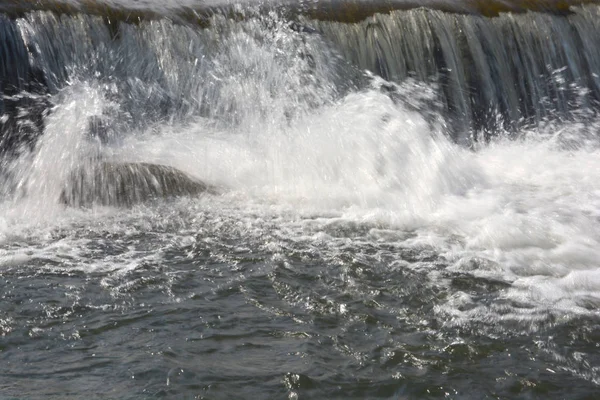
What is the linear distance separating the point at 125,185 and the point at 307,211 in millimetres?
1512

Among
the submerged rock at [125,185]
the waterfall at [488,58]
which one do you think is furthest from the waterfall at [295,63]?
the submerged rock at [125,185]

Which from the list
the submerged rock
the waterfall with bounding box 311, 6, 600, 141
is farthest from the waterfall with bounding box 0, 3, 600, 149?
the submerged rock

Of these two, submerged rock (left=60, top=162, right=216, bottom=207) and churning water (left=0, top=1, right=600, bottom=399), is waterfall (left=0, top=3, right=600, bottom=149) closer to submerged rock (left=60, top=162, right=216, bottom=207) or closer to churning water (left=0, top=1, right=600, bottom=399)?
churning water (left=0, top=1, right=600, bottom=399)

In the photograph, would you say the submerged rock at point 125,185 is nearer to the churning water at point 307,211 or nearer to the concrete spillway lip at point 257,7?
the churning water at point 307,211

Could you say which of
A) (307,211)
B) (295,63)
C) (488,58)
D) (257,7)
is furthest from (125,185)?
(488,58)

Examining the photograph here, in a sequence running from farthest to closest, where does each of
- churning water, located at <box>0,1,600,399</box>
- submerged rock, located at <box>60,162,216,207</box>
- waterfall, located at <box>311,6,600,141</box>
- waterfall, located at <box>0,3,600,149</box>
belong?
waterfall, located at <box>311,6,600,141</box> < waterfall, located at <box>0,3,600,149</box> < submerged rock, located at <box>60,162,216,207</box> < churning water, located at <box>0,1,600,399</box>

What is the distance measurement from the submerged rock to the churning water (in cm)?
11

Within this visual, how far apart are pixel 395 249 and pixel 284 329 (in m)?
1.57

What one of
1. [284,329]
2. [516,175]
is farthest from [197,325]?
[516,175]

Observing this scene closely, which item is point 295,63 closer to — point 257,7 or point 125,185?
point 257,7

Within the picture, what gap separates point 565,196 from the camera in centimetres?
776

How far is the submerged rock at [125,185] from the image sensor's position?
7082mm

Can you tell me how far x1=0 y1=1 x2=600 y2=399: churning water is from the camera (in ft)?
14.8

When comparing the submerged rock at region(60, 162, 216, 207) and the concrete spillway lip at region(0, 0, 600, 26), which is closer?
the submerged rock at region(60, 162, 216, 207)
